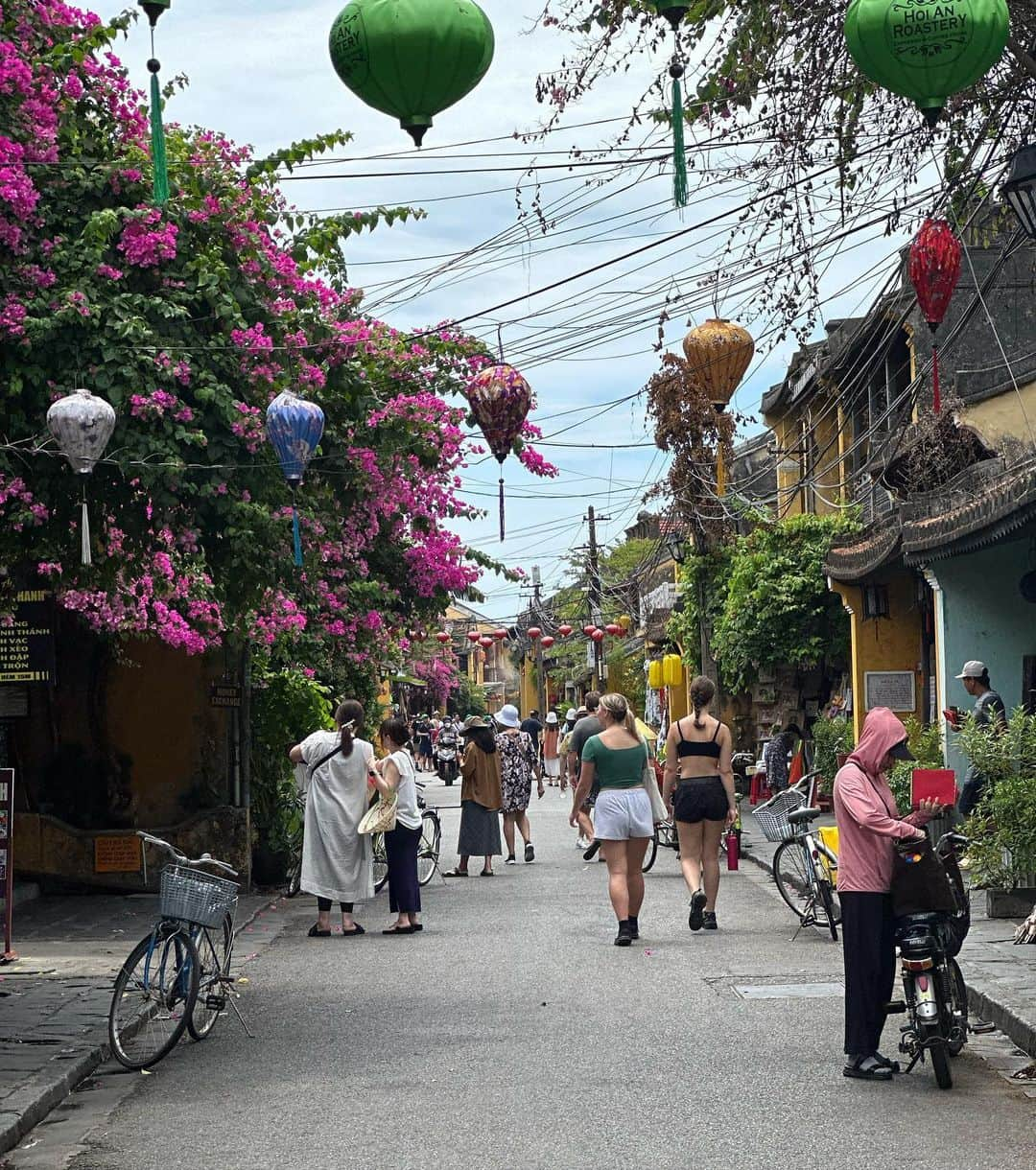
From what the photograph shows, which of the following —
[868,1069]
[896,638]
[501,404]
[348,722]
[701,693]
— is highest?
[501,404]

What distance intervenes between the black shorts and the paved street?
3.27ft

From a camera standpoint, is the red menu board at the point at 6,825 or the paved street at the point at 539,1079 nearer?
the paved street at the point at 539,1079

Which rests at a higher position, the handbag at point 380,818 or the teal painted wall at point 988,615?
the teal painted wall at point 988,615

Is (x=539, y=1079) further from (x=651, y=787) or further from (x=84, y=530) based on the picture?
(x=651, y=787)

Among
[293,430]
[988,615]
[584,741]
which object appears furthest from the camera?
[988,615]

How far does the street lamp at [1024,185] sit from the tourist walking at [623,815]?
513 centimetres

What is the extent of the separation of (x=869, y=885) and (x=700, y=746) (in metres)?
5.62

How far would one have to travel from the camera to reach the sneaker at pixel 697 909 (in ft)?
43.5

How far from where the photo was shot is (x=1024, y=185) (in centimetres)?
961

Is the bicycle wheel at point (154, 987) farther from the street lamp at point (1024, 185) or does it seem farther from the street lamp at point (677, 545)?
the street lamp at point (677, 545)

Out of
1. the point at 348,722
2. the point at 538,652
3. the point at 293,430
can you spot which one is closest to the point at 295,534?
the point at 293,430

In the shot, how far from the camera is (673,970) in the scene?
11453 millimetres

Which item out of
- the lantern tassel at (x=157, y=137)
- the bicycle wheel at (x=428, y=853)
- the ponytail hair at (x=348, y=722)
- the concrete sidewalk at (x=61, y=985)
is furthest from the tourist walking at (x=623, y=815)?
the lantern tassel at (x=157, y=137)

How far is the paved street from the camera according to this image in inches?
266
